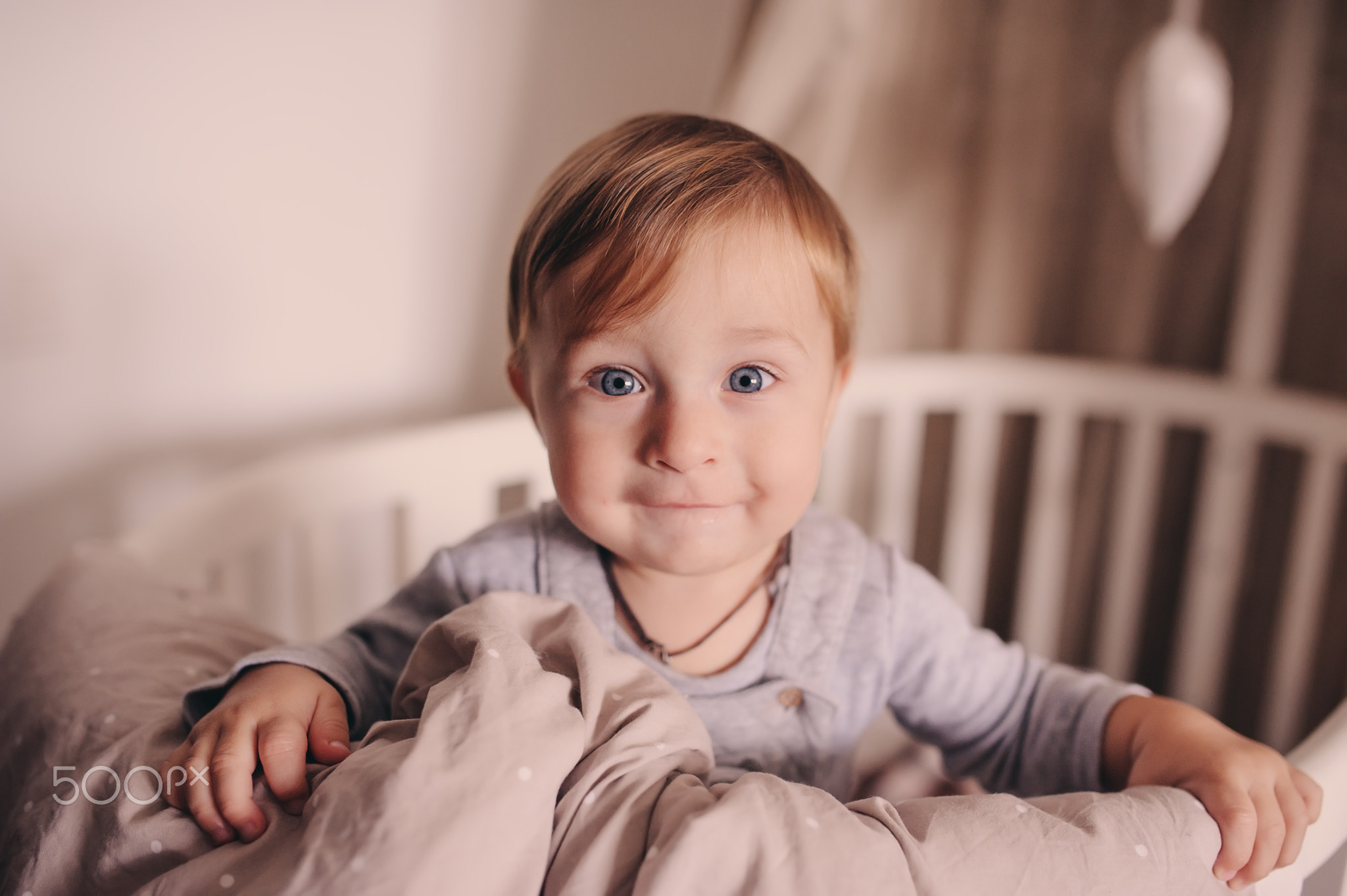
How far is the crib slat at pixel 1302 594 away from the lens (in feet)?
3.36

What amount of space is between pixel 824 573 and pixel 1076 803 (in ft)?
0.85

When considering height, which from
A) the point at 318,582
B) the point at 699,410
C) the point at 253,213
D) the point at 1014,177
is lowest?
the point at 318,582

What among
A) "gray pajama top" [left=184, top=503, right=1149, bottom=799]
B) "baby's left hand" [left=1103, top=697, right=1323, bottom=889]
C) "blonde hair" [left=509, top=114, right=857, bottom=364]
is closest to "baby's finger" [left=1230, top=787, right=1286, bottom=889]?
"baby's left hand" [left=1103, top=697, right=1323, bottom=889]

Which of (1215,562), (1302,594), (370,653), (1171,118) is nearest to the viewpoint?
(370,653)

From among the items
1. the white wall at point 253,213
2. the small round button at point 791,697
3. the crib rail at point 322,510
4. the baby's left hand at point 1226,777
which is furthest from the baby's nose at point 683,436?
the white wall at point 253,213

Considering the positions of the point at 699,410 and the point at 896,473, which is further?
the point at 896,473

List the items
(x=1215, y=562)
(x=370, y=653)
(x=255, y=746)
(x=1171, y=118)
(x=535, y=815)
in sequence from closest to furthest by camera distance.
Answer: (x=535, y=815) < (x=255, y=746) < (x=370, y=653) < (x=1171, y=118) < (x=1215, y=562)

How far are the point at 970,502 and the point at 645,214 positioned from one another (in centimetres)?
77

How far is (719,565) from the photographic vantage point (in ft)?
2.03

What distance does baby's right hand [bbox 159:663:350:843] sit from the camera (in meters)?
0.49

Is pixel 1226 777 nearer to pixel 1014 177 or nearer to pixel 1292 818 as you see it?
pixel 1292 818

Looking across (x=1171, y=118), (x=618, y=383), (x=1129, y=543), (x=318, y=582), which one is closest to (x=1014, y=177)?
(x=1171, y=118)

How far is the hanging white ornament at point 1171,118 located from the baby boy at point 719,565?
0.40m

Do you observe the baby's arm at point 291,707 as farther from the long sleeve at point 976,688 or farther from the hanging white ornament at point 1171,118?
the hanging white ornament at point 1171,118
